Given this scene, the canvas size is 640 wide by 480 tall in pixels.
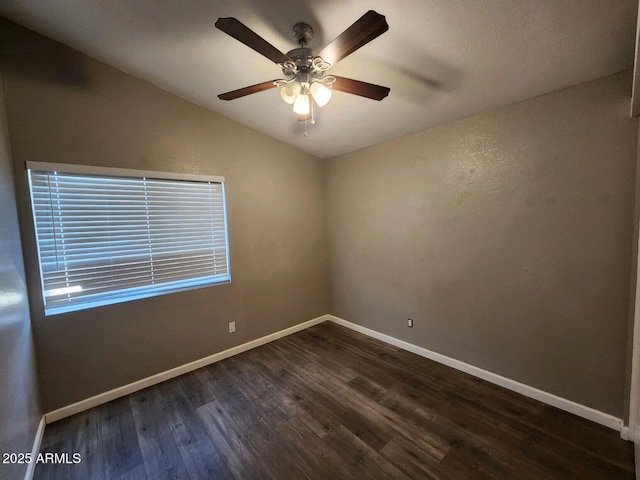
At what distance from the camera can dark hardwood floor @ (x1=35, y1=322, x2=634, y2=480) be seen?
63.1 inches

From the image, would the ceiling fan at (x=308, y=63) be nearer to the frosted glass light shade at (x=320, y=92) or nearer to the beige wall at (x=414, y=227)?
the frosted glass light shade at (x=320, y=92)

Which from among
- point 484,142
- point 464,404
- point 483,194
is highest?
point 484,142

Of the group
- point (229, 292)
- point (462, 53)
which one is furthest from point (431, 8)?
point (229, 292)

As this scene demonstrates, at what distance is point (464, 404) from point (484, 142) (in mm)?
2259

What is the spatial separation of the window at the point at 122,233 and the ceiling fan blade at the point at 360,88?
1.80 m

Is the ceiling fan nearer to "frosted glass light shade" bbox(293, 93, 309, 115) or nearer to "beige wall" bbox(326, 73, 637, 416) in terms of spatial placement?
"frosted glass light shade" bbox(293, 93, 309, 115)

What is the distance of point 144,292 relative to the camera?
2.51 meters

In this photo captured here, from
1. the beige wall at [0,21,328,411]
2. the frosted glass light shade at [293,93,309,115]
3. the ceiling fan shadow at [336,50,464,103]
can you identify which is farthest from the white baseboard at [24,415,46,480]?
the ceiling fan shadow at [336,50,464,103]

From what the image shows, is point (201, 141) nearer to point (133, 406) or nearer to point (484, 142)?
point (133, 406)

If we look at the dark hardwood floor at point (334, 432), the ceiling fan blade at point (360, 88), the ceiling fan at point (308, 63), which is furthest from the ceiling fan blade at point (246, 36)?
the dark hardwood floor at point (334, 432)

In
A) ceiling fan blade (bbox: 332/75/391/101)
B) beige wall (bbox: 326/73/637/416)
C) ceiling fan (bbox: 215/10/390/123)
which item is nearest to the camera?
ceiling fan (bbox: 215/10/390/123)

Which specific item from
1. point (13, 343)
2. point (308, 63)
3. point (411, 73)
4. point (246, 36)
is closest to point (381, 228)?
point (411, 73)

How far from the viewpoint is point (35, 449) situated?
175 centimetres

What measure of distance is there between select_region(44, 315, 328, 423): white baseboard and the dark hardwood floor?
0.20ft
